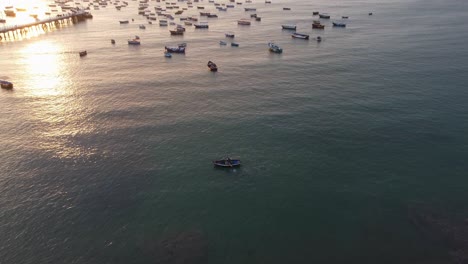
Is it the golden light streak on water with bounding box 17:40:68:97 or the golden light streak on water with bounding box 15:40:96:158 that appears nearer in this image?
the golden light streak on water with bounding box 15:40:96:158

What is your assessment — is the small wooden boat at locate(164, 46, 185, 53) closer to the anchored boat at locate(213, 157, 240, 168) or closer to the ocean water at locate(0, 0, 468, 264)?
the ocean water at locate(0, 0, 468, 264)

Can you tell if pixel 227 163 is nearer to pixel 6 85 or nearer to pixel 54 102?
pixel 54 102

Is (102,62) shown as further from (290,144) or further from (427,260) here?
(427,260)

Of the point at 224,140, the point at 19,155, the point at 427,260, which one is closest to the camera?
the point at 427,260

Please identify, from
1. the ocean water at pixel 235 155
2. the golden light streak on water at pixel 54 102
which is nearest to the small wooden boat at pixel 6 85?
the ocean water at pixel 235 155

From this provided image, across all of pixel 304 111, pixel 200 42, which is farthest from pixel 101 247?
pixel 200 42

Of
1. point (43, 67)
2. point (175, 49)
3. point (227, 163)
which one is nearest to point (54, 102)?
point (43, 67)

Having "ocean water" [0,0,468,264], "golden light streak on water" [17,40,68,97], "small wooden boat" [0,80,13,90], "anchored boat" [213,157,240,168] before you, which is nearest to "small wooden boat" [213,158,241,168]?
"anchored boat" [213,157,240,168]
